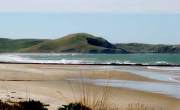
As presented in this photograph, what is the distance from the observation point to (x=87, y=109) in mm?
7965

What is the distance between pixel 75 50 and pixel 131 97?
182196 mm

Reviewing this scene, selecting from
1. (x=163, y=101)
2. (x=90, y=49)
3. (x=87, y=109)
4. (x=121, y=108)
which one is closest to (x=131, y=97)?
(x=163, y=101)

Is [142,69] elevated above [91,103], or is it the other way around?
Result: [91,103]

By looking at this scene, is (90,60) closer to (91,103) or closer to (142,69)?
(142,69)

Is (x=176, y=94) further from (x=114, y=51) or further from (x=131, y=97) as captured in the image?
(x=114, y=51)

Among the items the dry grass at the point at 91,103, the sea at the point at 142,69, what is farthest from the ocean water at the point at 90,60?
the dry grass at the point at 91,103

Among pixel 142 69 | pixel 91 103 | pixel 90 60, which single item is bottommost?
pixel 90 60

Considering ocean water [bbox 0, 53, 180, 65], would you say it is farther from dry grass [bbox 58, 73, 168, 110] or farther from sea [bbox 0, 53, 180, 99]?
dry grass [bbox 58, 73, 168, 110]

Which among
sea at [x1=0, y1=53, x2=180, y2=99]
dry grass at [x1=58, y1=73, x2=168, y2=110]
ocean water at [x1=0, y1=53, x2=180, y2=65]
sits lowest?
ocean water at [x1=0, y1=53, x2=180, y2=65]

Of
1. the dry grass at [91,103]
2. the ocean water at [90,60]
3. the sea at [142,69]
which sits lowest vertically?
the ocean water at [90,60]

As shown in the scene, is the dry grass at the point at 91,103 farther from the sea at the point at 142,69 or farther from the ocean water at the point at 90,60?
the ocean water at the point at 90,60

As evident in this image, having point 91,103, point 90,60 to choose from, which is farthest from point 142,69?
point 90,60

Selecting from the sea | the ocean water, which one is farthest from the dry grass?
the ocean water

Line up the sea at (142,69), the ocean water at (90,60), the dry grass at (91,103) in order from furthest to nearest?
the ocean water at (90,60) < the sea at (142,69) < the dry grass at (91,103)
